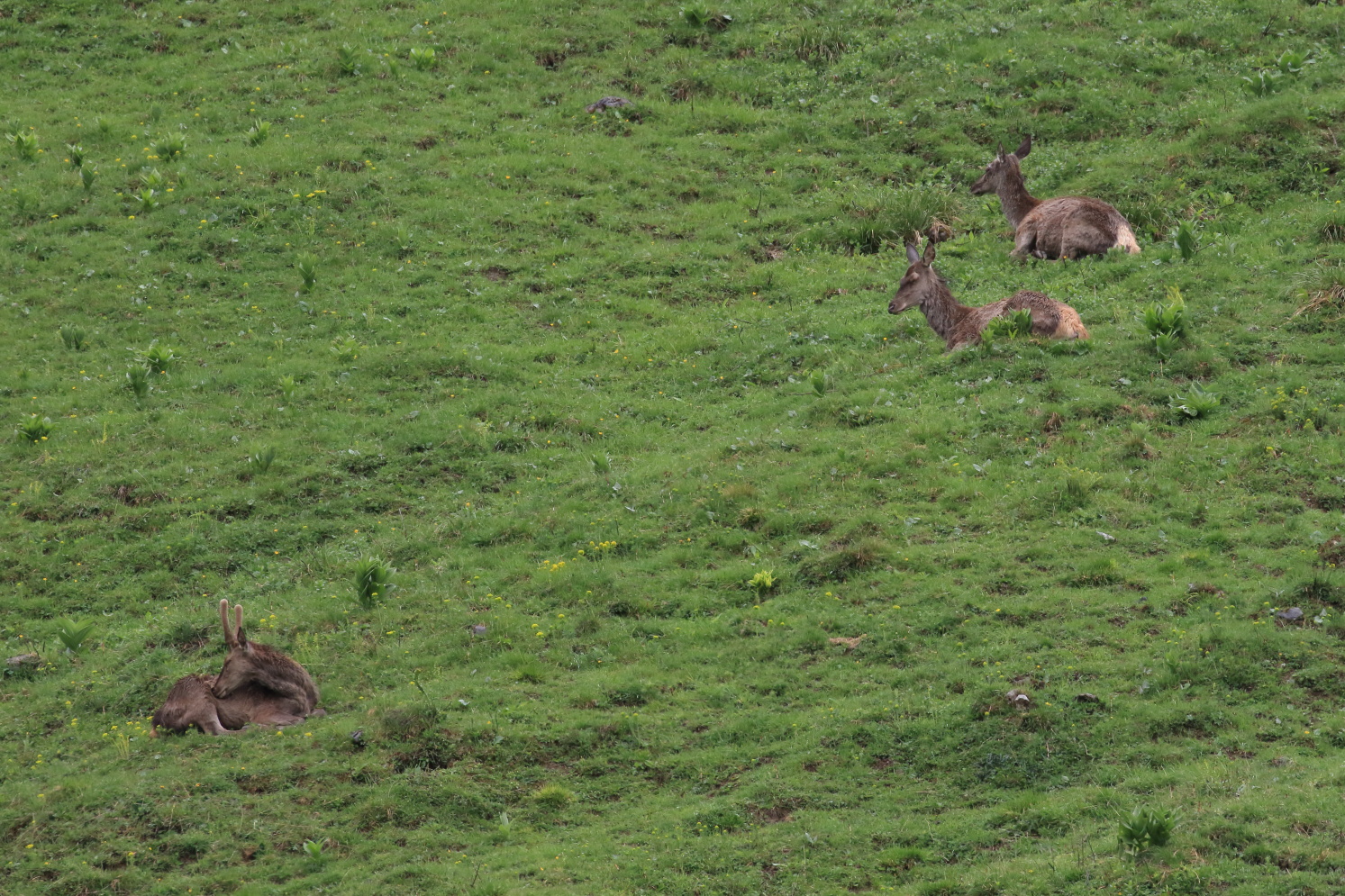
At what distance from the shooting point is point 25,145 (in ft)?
83.3

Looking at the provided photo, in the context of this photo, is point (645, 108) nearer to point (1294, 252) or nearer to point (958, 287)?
point (958, 287)

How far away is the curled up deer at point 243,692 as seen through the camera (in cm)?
1330

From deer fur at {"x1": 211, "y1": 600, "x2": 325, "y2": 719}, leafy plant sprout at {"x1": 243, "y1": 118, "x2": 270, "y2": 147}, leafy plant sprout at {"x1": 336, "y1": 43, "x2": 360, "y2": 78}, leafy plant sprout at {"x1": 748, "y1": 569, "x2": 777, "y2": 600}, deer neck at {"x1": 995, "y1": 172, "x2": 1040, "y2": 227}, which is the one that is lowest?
deer fur at {"x1": 211, "y1": 600, "x2": 325, "y2": 719}

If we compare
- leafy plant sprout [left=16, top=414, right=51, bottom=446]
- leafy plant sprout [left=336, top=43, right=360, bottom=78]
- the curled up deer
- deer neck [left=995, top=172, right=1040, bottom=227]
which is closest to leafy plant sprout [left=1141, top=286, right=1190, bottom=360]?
deer neck [left=995, top=172, right=1040, bottom=227]

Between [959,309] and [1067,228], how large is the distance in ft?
10.7

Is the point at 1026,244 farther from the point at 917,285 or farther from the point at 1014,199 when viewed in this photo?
the point at 917,285

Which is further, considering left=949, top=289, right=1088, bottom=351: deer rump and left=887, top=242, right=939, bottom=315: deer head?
left=887, top=242, right=939, bottom=315: deer head

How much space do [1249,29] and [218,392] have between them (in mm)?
22313

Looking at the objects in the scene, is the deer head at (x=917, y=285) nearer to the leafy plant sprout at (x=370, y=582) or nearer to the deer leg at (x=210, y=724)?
the leafy plant sprout at (x=370, y=582)

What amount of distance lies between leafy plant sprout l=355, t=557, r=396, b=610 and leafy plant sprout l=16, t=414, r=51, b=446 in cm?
638

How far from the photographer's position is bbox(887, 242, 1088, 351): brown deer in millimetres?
18938

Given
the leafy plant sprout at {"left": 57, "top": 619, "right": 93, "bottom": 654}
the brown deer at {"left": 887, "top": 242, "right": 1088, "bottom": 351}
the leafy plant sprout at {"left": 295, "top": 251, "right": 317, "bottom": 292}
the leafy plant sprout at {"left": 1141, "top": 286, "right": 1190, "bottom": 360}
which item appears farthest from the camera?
→ the leafy plant sprout at {"left": 295, "top": 251, "right": 317, "bottom": 292}

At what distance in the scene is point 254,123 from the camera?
2669 cm

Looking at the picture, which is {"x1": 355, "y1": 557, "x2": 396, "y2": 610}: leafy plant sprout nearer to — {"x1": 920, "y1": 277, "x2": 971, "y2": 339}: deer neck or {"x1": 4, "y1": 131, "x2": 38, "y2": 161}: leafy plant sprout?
{"x1": 920, "y1": 277, "x2": 971, "y2": 339}: deer neck
